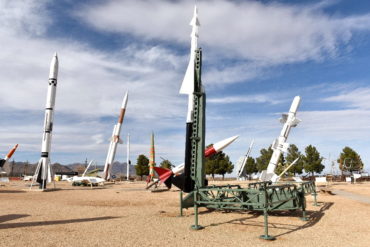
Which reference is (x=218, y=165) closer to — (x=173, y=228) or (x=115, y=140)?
(x=115, y=140)

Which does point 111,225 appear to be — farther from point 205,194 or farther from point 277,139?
point 277,139

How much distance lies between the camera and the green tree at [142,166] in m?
66.2

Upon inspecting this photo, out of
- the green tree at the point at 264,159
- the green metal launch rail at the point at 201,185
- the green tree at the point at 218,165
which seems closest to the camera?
the green metal launch rail at the point at 201,185

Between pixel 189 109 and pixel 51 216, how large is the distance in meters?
7.84

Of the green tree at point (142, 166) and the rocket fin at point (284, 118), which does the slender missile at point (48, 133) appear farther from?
the green tree at point (142, 166)

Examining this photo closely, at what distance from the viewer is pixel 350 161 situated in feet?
202

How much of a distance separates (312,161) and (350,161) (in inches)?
361

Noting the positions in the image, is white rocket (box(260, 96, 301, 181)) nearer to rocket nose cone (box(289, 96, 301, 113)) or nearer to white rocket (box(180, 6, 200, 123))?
rocket nose cone (box(289, 96, 301, 113))

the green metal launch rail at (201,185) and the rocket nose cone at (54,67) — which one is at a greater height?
the rocket nose cone at (54,67)

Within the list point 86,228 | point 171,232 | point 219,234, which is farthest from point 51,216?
point 219,234

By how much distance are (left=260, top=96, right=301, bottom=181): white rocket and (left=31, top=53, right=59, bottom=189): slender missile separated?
2032 cm

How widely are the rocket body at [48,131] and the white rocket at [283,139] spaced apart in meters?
20.3

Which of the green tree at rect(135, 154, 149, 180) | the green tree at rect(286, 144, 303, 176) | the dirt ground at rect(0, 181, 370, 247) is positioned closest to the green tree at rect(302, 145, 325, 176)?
the green tree at rect(286, 144, 303, 176)

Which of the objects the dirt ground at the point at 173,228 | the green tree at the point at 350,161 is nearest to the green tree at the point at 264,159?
the green tree at the point at 350,161
